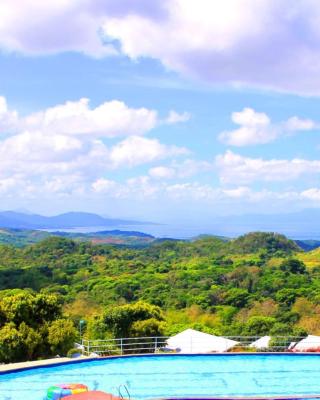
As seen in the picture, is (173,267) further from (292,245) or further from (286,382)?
(286,382)

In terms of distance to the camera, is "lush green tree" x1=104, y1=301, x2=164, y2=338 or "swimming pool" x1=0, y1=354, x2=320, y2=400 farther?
"lush green tree" x1=104, y1=301, x2=164, y2=338

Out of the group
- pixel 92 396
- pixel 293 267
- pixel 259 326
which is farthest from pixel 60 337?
pixel 293 267

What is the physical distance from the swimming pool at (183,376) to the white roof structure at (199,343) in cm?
766

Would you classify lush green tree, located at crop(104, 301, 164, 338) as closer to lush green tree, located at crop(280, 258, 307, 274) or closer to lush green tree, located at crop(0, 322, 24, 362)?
lush green tree, located at crop(0, 322, 24, 362)

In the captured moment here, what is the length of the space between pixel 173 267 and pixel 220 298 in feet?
99.4

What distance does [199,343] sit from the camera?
26.0m

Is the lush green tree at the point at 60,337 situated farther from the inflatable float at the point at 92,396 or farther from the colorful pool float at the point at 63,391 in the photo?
the inflatable float at the point at 92,396

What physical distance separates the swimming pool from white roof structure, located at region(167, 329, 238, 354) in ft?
25.1

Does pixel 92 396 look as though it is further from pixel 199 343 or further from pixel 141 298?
pixel 141 298

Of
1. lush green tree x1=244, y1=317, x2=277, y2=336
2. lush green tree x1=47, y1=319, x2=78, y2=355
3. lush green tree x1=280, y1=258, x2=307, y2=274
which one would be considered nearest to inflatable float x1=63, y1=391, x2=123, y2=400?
lush green tree x1=47, y1=319, x2=78, y2=355

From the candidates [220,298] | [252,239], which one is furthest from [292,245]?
[220,298]

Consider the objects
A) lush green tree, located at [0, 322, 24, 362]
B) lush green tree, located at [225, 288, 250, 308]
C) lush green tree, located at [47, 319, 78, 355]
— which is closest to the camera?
lush green tree, located at [0, 322, 24, 362]

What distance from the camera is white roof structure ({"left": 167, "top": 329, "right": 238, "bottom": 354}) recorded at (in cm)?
2519

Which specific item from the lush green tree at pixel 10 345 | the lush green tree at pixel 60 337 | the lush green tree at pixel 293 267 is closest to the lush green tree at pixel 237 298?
the lush green tree at pixel 293 267
